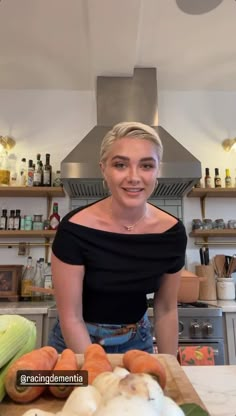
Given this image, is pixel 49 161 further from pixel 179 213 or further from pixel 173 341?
pixel 173 341

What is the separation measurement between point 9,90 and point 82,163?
116 centimetres

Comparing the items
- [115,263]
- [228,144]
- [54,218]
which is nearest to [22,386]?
[115,263]

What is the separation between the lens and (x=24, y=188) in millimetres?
2230

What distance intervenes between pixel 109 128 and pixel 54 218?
0.74m

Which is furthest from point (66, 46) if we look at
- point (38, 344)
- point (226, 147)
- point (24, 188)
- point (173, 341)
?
point (173, 341)

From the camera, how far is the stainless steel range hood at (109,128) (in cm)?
197

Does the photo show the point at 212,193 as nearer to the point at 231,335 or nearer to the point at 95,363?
the point at 231,335

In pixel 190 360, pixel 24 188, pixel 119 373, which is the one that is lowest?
pixel 190 360

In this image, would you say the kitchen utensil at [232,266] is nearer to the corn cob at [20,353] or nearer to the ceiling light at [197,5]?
the ceiling light at [197,5]

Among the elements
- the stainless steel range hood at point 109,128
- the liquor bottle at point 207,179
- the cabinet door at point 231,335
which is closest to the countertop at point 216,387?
the cabinet door at point 231,335

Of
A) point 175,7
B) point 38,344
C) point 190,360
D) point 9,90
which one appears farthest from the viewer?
point 9,90

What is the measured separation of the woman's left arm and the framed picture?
1405 mm

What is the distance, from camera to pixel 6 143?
2.47 m

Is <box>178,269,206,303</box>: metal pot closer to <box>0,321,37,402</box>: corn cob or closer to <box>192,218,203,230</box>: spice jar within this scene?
<box>192,218,203,230</box>: spice jar
